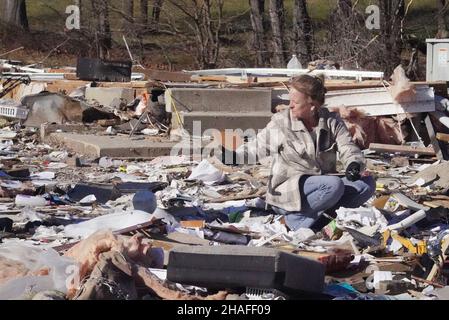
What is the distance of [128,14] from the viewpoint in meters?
24.4

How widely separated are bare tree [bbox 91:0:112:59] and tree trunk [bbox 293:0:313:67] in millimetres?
4701

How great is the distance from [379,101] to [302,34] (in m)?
9.72

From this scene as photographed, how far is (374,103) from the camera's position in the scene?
13742 millimetres

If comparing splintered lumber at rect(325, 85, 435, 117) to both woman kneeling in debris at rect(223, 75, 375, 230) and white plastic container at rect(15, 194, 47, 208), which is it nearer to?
white plastic container at rect(15, 194, 47, 208)

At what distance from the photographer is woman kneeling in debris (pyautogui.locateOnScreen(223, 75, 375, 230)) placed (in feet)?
25.3

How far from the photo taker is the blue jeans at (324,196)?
7.68 metres

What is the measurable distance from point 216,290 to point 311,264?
58 cm

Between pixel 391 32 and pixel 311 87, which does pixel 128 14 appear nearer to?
pixel 391 32

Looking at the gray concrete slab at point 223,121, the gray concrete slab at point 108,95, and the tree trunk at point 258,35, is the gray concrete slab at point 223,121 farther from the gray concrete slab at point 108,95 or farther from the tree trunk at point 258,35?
the tree trunk at point 258,35

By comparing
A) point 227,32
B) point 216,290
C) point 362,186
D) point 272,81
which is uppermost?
point 227,32

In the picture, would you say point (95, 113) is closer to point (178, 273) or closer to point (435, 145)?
point (435, 145)

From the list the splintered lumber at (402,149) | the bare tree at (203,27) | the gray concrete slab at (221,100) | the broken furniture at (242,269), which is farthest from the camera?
the bare tree at (203,27)

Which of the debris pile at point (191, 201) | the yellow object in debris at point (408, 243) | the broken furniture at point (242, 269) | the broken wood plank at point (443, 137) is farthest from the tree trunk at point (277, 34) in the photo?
the broken furniture at point (242, 269)

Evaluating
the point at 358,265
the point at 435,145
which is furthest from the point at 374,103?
the point at 358,265
